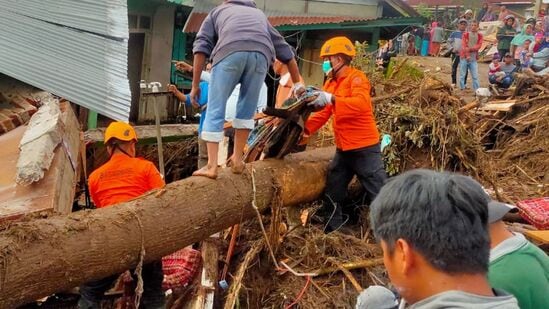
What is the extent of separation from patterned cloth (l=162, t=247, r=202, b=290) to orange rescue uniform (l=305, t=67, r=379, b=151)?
5.65ft

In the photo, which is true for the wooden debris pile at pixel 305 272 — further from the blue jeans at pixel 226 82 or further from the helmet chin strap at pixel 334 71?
the helmet chin strap at pixel 334 71

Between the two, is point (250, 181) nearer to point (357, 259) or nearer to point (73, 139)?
point (357, 259)

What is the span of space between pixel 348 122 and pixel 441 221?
366cm

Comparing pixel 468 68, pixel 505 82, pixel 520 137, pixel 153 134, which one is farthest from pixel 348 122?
pixel 468 68

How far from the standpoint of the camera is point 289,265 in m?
4.83

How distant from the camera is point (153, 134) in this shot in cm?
825

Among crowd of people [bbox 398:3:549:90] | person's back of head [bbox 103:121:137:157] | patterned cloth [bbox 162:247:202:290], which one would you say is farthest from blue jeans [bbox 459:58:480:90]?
person's back of head [bbox 103:121:137:157]

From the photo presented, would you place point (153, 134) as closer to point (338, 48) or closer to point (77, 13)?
point (77, 13)

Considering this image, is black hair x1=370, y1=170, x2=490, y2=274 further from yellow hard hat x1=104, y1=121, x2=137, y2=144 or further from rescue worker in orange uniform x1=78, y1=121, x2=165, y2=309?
yellow hard hat x1=104, y1=121, x2=137, y2=144

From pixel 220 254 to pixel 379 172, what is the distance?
66.1 inches

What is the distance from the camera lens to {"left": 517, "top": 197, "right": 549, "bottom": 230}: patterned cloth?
5.37m

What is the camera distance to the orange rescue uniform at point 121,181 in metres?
4.43

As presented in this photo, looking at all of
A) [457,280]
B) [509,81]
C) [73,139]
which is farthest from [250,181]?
[509,81]

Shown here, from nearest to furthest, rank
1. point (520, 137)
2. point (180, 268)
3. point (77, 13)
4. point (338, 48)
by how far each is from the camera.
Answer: point (180, 268), point (338, 48), point (77, 13), point (520, 137)
